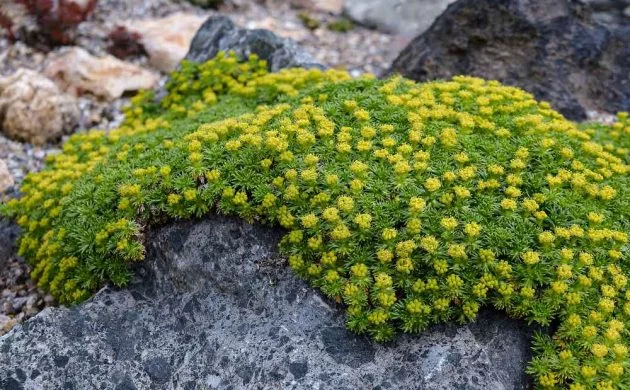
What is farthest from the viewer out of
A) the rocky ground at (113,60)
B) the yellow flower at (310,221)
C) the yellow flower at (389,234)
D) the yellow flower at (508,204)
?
the rocky ground at (113,60)

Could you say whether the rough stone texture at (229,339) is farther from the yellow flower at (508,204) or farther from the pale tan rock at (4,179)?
the pale tan rock at (4,179)

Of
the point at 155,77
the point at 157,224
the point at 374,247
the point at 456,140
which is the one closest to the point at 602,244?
the point at 456,140

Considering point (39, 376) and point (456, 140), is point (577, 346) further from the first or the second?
point (39, 376)

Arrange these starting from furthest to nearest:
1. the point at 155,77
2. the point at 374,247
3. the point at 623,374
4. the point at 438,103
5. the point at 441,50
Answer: the point at 155,77
the point at 441,50
the point at 438,103
the point at 374,247
the point at 623,374

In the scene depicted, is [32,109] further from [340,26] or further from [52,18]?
[340,26]

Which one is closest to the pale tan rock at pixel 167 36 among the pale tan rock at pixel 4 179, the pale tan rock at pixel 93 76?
the pale tan rock at pixel 93 76

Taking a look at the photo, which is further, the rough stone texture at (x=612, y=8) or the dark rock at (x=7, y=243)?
the rough stone texture at (x=612, y=8)

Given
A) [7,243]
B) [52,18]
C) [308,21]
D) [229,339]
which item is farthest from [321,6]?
[229,339]
